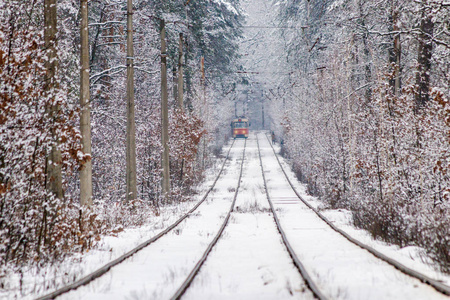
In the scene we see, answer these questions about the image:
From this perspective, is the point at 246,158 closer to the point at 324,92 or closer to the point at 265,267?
the point at 324,92

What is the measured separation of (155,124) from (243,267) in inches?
573

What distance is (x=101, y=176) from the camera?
59.4 ft

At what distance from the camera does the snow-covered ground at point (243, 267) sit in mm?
6086

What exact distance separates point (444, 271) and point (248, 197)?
15622 millimetres

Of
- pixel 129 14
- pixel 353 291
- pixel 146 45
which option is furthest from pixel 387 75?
pixel 146 45

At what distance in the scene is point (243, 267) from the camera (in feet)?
25.8

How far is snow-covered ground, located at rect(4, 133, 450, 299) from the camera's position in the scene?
6.09 m

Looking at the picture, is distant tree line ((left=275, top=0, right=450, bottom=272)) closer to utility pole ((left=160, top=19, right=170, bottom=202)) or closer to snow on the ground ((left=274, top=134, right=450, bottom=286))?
snow on the ground ((left=274, top=134, right=450, bottom=286))

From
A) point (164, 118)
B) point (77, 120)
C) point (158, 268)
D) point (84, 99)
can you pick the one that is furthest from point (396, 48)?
point (158, 268)

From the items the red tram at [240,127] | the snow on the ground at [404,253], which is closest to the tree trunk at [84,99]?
the snow on the ground at [404,253]

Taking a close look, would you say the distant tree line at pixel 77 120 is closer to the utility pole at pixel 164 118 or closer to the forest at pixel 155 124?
the forest at pixel 155 124

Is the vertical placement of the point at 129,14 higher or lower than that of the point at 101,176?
higher

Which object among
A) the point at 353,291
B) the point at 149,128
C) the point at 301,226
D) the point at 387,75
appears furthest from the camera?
the point at 149,128

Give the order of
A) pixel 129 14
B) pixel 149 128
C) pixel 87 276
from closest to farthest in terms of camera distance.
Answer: pixel 87 276, pixel 129 14, pixel 149 128
